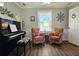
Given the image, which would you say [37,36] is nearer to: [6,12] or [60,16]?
[60,16]

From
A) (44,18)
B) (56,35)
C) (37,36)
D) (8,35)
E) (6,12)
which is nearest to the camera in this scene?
(8,35)

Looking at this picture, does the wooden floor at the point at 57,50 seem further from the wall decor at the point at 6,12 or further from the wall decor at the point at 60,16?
the wall decor at the point at 6,12

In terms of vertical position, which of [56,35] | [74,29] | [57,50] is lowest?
[57,50]

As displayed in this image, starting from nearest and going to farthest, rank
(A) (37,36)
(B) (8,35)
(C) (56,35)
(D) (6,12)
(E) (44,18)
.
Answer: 1. (B) (8,35)
2. (D) (6,12)
3. (E) (44,18)
4. (A) (37,36)
5. (C) (56,35)

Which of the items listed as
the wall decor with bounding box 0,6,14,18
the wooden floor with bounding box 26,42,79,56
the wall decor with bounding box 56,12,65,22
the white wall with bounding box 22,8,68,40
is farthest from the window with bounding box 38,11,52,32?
the wall decor with bounding box 0,6,14,18

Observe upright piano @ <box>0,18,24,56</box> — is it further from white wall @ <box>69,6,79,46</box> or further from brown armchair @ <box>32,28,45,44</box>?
white wall @ <box>69,6,79,46</box>

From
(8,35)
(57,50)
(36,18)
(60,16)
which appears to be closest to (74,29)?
(60,16)

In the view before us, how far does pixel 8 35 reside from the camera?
3.20m

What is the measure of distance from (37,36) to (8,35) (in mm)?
1051

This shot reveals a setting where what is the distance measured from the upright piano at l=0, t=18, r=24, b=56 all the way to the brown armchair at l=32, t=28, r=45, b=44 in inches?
16.7

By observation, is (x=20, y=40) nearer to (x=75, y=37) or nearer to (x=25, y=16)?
(x=25, y=16)

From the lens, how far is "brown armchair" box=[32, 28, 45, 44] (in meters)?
3.57

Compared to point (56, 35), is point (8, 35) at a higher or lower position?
higher

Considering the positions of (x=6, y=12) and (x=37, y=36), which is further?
(x=37, y=36)
